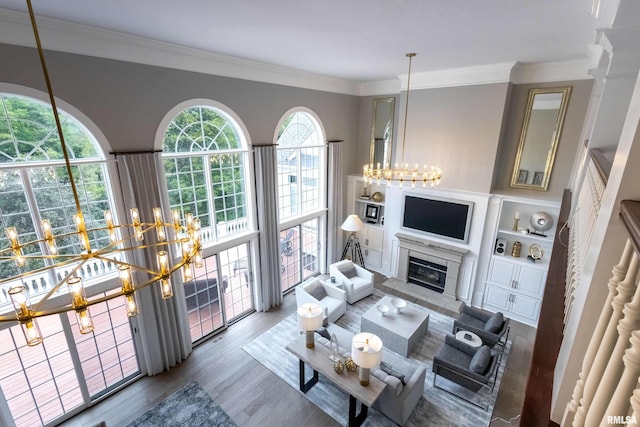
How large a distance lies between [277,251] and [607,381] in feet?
19.2

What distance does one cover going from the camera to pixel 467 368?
450cm

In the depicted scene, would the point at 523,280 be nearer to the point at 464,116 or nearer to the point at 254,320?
the point at 464,116

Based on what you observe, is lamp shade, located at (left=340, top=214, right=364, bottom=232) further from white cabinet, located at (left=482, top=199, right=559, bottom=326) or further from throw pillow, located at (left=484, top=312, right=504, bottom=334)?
throw pillow, located at (left=484, top=312, right=504, bottom=334)

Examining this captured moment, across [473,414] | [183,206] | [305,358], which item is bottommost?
[473,414]

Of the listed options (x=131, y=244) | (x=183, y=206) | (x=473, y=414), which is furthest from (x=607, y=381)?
(x=183, y=206)

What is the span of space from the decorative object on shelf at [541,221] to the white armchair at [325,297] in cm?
396

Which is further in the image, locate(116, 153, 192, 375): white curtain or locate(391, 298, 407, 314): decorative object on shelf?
locate(391, 298, 407, 314): decorative object on shelf

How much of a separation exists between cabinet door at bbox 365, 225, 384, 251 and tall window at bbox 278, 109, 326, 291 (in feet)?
4.45

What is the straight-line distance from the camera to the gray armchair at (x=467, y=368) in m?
4.15

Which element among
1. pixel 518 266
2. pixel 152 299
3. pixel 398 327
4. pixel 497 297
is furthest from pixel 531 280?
pixel 152 299

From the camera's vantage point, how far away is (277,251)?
6.43 meters

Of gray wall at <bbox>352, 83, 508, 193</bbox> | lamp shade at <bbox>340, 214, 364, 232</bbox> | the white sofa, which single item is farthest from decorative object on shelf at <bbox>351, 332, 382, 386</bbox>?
gray wall at <bbox>352, 83, 508, 193</bbox>

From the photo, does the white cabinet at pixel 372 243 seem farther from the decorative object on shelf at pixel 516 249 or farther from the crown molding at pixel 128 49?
the crown molding at pixel 128 49

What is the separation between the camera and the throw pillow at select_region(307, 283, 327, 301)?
246 inches
